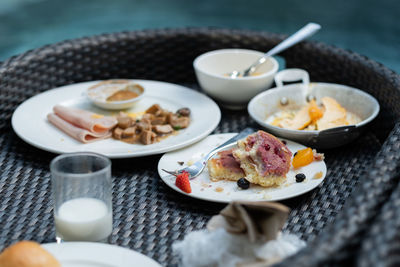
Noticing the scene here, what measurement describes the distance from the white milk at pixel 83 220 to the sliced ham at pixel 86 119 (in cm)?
52

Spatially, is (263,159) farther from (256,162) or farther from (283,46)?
(283,46)

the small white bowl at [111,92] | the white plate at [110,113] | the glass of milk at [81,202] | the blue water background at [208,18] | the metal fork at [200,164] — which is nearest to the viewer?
the glass of milk at [81,202]

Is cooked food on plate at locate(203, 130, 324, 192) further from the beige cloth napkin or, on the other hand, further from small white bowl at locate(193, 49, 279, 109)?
small white bowl at locate(193, 49, 279, 109)

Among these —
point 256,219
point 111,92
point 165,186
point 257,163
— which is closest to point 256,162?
point 257,163

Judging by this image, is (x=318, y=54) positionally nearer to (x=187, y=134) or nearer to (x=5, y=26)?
(x=187, y=134)

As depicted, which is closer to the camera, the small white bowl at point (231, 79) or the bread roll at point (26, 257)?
the bread roll at point (26, 257)

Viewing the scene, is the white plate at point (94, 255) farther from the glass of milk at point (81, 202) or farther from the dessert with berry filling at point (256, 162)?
the dessert with berry filling at point (256, 162)

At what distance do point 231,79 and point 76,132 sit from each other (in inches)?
23.0

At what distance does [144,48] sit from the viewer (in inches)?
86.2

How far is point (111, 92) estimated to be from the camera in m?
1.95

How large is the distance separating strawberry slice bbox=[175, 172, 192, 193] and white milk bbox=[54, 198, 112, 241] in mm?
258

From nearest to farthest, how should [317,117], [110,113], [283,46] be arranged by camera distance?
1. [317,117]
2. [110,113]
3. [283,46]

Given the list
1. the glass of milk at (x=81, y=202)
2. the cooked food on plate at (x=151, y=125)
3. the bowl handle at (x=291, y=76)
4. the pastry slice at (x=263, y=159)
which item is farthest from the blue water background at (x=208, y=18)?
the glass of milk at (x=81, y=202)

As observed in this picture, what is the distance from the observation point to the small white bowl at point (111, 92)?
188 centimetres
